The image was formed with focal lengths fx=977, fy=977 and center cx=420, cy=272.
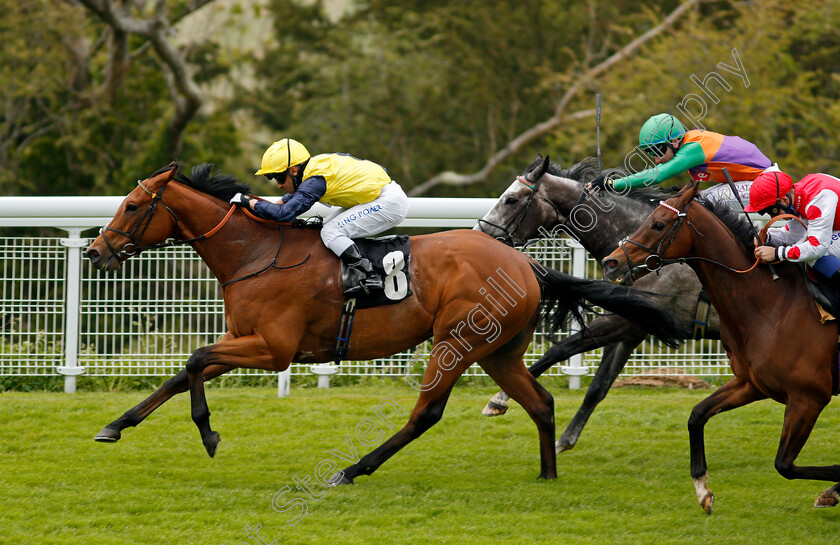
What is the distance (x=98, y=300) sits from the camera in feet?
21.9

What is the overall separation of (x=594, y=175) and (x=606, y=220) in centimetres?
38

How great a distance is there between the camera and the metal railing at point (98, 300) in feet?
21.8

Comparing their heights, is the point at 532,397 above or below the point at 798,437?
below

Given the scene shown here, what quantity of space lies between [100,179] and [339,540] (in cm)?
1375

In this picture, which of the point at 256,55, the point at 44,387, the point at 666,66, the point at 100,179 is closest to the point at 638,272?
the point at 44,387

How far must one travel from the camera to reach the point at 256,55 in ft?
71.7

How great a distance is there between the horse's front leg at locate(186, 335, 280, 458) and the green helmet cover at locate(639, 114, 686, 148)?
93.9 inches

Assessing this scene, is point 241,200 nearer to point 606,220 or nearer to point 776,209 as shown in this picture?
point 606,220

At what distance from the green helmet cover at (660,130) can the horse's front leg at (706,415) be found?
147cm

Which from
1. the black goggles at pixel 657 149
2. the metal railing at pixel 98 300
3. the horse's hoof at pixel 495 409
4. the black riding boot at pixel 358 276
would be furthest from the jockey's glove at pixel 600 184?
the black riding boot at pixel 358 276

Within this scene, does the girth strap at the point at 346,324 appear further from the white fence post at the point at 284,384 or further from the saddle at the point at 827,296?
the saddle at the point at 827,296

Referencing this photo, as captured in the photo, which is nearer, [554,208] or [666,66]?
[554,208]

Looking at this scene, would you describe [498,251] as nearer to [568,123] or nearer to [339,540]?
[339,540]

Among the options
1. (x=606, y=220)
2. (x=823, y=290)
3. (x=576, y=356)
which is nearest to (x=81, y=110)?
(x=576, y=356)
